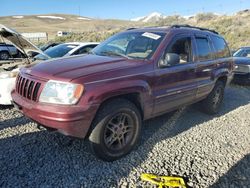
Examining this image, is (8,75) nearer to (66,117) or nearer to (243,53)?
(66,117)

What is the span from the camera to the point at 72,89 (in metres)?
3.17

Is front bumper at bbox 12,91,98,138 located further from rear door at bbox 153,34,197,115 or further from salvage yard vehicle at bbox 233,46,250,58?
salvage yard vehicle at bbox 233,46,250,58

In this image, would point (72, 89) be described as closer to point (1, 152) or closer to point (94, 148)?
point (94, 148)

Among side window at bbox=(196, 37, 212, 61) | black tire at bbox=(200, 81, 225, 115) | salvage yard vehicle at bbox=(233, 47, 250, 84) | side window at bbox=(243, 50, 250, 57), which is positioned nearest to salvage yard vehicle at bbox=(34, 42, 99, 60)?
side window at bbox=(196, 37, 212, 61)

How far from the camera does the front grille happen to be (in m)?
3.43

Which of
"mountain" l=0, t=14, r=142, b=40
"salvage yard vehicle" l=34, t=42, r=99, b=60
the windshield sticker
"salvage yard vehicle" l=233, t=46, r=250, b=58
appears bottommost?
"mountain" l=0, t=14, r=142, b=40

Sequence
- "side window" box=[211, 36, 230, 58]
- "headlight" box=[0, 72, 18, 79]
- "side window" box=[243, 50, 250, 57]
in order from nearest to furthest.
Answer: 1. "headlight" box=[0, 72, 18, 79]
2. "side window" box=[211, 36, 230, 58]
3. "side window" box=[243, 50, 250, 57]

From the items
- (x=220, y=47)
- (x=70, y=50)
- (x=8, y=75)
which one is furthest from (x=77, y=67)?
(x=70, y=50)

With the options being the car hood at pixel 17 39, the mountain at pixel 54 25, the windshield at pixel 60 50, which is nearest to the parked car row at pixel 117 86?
the car hood at pixel 17 39

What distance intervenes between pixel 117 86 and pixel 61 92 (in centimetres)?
71

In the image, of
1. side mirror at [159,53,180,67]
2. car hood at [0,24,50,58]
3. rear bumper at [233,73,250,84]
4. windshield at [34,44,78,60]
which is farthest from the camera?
rear bumper at [233,73,250,84]

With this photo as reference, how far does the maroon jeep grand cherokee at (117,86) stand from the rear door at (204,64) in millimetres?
19

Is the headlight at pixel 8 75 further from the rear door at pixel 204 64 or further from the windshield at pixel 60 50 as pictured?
the rear door at pixel 204 64

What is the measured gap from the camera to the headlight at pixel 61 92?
10.4 ft
